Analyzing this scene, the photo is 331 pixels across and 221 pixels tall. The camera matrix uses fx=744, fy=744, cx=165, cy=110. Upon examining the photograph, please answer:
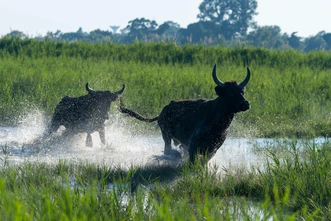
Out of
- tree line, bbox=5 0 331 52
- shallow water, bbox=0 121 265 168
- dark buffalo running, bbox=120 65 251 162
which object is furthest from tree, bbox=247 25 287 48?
dark buffalo running, bbox=120 65 251 162

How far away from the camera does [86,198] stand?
14.5 feet

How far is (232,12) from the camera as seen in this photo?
83.4 m

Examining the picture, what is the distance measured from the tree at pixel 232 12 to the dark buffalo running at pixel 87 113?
68240mm

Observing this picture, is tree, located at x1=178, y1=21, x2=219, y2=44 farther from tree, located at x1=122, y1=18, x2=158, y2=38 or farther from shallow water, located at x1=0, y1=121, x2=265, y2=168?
shallow water, located at x1=0, y1=121, x2=265, y2=168

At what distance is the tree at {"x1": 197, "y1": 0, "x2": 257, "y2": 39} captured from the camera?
8099cm

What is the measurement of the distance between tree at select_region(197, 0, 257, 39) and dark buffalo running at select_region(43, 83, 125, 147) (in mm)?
68240

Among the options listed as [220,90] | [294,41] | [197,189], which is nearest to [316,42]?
[294,41]

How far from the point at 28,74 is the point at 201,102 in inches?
285

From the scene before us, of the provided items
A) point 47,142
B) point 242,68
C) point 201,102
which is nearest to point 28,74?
point 47,142

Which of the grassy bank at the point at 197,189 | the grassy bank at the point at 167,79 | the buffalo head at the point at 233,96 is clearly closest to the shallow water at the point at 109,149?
the buffalo head at the point at 233,96

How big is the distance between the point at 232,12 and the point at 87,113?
240 ft

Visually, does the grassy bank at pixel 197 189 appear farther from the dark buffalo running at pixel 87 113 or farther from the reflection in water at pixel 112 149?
the dark buffalo running at pixel 87 113

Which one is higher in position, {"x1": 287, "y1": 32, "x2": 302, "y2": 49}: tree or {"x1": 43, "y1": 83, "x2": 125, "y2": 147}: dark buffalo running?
{"x1": 43, "y1": 83, "x2": 125, "y2": 147}: dark buffalo running

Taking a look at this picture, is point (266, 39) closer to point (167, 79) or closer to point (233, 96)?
point (167, 79)
